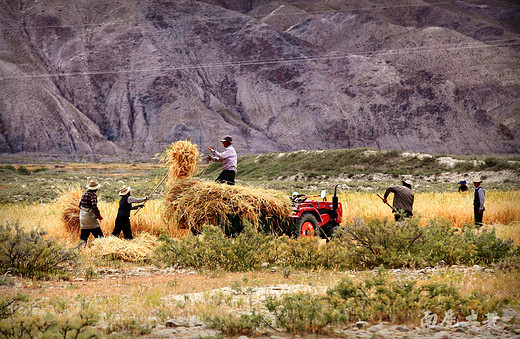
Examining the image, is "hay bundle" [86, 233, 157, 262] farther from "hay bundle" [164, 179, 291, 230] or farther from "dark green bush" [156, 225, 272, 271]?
"dark green bush" [156, 225, 272, 271]

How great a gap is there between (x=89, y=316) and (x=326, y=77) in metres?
121

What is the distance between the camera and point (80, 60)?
115875 millimetres

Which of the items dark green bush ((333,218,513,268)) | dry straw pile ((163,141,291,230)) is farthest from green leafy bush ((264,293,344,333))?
dry straw pile ((163,141,291,230))

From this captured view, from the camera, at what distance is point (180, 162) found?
11.8 meters

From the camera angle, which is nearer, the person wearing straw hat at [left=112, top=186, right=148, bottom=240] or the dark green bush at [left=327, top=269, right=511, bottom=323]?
the dark green bush at [left=327, top=269, right=511, bottom=323]

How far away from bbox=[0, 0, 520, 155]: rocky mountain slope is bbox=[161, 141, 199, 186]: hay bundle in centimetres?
8737

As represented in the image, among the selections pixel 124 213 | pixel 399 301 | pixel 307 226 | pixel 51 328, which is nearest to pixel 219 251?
pixel 307 226

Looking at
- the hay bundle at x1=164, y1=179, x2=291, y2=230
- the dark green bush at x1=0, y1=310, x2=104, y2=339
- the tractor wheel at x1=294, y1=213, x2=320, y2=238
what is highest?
the hay bundle at x1=164, y1=179, x2=291, y2=230

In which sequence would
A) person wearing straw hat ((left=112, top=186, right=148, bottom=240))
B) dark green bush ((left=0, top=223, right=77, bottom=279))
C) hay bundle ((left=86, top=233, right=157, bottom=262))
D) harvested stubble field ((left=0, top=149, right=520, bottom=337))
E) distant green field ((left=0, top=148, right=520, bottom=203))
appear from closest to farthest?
harvested stubble field ((left=0, top=149, right=520, bottom=337)) → dark green bush ((left=0, top=223, right=77, bottom=279)) → hay bundle ((left=86, top=233, right=157, bottom=262)) → person wearing straw hat ((left=112, top=186, right=148, bottom=240)) → distant green field ((left=0, top=148, right=520, bottom=203))

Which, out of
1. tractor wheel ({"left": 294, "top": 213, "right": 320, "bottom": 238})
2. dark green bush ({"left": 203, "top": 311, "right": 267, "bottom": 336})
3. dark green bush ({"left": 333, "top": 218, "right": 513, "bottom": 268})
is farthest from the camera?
tractor wheel ({"left": 294, "top": 213, "right": 320, "bottom": 238})

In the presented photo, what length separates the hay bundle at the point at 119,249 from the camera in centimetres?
1113

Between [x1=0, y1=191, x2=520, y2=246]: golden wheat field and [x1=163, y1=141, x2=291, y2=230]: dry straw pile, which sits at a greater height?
[x1=163, y1=141, x2=291, y2=230]: dry straw pile

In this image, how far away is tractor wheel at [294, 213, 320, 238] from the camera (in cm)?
1171

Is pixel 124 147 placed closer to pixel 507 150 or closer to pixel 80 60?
pixel 80 60
